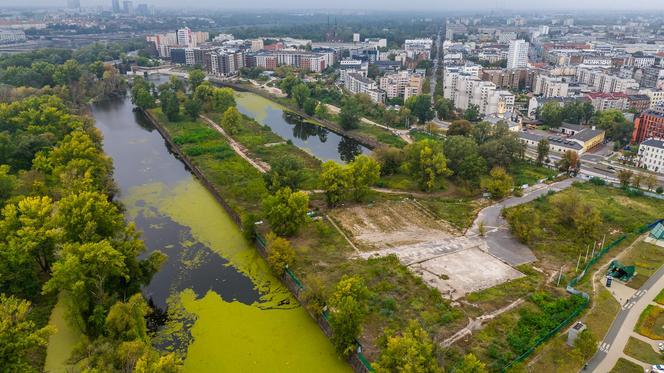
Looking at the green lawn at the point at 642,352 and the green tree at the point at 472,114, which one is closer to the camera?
the green lawn at the point at 642,352

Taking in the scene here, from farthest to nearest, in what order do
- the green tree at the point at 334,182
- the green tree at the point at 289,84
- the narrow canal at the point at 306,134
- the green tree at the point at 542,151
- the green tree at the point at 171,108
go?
the green tree at the point at 289,84, the green tree at the point at 171,108, the narrow canal at the point at 306,134, the green tree at the point at 542,151, the green tree at the point at 334,182

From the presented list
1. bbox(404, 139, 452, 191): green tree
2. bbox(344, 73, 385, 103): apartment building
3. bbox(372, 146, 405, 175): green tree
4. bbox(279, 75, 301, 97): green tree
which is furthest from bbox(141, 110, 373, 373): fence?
bbox(344, 73, 385, 103): apartment building

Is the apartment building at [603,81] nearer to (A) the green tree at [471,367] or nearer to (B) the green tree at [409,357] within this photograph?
(A) the green tree at [471,367]

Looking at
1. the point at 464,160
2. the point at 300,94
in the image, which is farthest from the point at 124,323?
the point at 300,94

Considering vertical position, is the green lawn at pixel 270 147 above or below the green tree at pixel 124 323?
below

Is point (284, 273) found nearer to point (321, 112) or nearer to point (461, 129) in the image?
point (461, 129)

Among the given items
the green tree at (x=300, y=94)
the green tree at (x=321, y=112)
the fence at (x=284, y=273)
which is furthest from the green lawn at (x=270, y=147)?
the green tree at (x=300, y=94)
